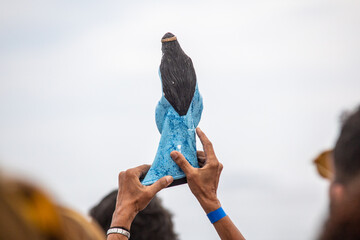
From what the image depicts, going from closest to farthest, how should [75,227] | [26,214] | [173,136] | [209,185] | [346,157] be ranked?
1. [26,214]
2. [75,227]
3. [346,157]
4. [209,185]
5. [173,136]

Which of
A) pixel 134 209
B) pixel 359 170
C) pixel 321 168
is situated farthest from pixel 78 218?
pixel 134 209

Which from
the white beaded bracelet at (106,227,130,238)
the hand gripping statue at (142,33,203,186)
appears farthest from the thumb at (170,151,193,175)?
the white beaded bracelet at (106,227,130,238)

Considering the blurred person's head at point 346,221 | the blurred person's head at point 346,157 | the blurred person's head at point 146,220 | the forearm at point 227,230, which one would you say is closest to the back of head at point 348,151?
the blurred person's head at point 346,157

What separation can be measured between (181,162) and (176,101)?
29cm

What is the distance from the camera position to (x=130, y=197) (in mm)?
1733

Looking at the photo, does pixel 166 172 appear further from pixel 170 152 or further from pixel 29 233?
pixel 29 233

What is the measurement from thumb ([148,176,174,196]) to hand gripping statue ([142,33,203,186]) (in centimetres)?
17

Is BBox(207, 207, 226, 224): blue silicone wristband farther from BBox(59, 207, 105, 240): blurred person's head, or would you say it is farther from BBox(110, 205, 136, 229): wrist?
BBox(59, 207, 105, 240): blurred person's head

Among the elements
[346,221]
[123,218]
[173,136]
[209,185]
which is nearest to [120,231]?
[123,218]

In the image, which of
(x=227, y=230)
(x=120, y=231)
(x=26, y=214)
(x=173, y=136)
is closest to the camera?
(x=26, y=214)

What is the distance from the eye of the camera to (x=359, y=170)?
0.83 metres

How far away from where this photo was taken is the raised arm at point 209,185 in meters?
1.71

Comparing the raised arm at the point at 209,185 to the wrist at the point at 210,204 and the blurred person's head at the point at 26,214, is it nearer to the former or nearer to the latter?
the wrist at the point at 210,204

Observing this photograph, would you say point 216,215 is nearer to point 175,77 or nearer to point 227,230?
point 227,230
